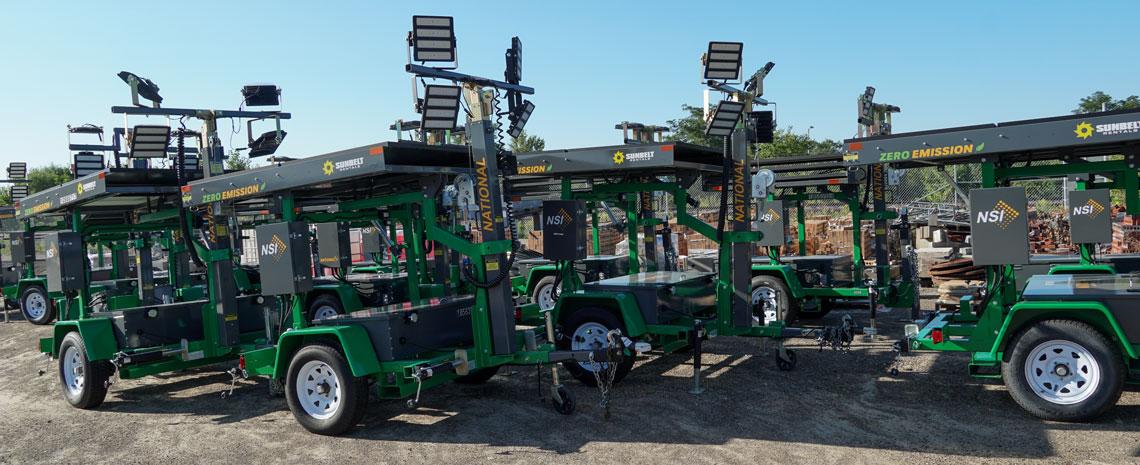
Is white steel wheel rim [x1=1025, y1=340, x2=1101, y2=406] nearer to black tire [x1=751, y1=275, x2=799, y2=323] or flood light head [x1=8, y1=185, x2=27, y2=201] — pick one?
black tire [x1=751, y1=275, x2=799, y2=323]

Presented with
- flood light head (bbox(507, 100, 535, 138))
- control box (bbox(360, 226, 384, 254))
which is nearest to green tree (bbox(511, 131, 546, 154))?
control box (bbox(360, 226, 384, 254))

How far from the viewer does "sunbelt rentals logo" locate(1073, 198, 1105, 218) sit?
9.95 meters

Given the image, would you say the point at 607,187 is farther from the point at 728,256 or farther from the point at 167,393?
the point at 167,393

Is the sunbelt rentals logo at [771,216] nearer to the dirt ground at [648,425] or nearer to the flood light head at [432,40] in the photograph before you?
the dirt ground at [648,425]

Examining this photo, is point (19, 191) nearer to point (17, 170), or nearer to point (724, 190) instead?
point (17, 170)

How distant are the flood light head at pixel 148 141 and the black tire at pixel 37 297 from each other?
10327mm

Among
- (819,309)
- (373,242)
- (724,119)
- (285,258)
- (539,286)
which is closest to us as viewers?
(285,258)

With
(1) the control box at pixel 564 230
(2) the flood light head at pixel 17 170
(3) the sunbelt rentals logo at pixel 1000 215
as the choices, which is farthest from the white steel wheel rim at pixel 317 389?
(2) the flood light head at pixel 17 170

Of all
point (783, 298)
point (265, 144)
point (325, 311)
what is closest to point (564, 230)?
point (265, 144)

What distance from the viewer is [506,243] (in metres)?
7.52

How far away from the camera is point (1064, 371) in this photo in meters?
6.84

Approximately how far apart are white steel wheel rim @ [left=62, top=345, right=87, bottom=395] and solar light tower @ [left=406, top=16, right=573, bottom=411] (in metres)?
4.89

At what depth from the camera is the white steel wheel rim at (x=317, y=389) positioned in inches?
291

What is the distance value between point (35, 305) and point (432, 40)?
16.4 meters
